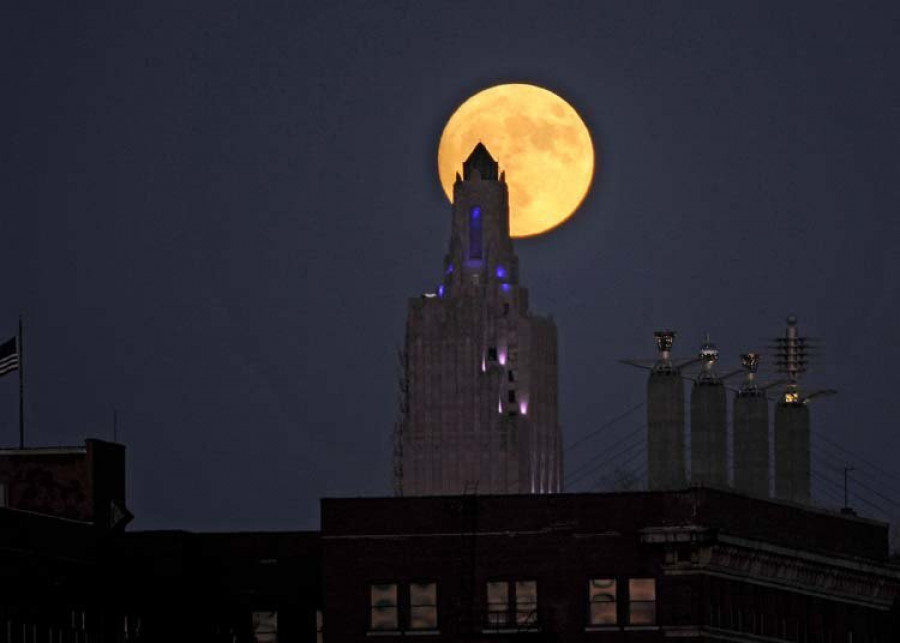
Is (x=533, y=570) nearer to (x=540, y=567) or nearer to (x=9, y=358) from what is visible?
(x=540, y=567)

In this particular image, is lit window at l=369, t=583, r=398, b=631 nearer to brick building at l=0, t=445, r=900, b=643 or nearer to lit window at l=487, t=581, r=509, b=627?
brick building at l=0, t=445, r=900, b=643

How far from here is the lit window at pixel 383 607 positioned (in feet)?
466

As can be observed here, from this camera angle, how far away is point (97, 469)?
158 metres

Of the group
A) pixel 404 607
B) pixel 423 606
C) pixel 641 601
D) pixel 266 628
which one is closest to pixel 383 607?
pixel 404 607

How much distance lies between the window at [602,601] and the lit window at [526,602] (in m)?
2.25

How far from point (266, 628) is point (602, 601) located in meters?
25.1

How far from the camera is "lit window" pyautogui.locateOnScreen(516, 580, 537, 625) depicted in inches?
5536

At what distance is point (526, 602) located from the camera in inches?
5561

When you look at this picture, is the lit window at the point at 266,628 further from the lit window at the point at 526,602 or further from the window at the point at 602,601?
the window at the point at 602,601

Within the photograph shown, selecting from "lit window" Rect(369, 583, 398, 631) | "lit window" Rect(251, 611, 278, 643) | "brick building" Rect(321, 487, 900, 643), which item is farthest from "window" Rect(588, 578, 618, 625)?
"lit window" Rect(251, 611, 278, 643)

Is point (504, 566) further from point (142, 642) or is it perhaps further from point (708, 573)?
point (142, 642)

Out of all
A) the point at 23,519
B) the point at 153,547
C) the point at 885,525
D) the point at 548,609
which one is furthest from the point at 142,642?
the point at 885,525

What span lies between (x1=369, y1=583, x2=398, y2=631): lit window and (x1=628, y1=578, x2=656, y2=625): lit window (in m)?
9.58

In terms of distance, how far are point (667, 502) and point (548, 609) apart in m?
6.44
